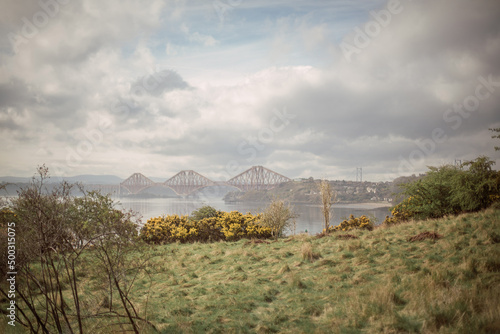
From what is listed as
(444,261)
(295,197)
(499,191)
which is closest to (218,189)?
(295,197)

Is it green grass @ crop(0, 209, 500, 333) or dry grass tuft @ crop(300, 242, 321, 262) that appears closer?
green grass @ crop(0, 209, 500, 333)

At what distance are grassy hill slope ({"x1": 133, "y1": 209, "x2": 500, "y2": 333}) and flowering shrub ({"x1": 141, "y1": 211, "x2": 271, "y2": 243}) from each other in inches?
248

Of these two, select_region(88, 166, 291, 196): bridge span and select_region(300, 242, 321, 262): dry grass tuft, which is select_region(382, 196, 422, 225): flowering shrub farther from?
select_region(88, 166, 291, 196): bridge span

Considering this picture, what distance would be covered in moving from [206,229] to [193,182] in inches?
2998

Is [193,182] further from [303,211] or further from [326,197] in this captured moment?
[326,197]

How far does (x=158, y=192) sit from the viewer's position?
112 metres

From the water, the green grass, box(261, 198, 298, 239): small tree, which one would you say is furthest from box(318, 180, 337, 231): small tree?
the green grass

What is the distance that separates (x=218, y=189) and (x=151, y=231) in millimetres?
74369

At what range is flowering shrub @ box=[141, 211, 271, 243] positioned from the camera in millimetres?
18062

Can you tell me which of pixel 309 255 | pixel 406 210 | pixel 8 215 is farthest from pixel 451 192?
pixel 8 215

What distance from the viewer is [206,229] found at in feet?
61.3

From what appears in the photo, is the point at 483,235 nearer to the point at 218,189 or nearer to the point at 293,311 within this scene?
the point at 293,311

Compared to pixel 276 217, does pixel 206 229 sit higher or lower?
lower

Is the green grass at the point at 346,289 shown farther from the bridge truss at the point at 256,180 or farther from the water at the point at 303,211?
the bridge truss at the point at 256,180
